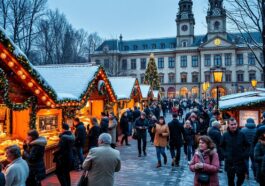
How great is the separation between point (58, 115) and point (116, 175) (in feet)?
12.5

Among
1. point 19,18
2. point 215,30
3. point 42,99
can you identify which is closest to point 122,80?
point 19,18

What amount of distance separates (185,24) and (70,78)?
2279 inches

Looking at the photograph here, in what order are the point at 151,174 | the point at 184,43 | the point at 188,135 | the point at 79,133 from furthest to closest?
the point at 184,43 < the point at 188,135 < the point at 79,133 < the point at 151,174

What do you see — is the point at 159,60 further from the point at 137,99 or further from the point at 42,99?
the point at 42,99

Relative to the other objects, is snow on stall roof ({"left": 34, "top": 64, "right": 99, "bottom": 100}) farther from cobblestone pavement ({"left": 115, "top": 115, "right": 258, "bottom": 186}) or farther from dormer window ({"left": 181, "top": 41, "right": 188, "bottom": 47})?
dormer window ({"left": 181, "top": 41, "right": 188, "bottom": 47})

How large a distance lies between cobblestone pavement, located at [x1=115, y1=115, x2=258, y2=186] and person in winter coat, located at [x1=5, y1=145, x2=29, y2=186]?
14.1ft

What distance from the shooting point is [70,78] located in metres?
15.2

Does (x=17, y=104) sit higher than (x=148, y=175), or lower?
higher

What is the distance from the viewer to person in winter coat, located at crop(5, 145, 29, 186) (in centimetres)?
465

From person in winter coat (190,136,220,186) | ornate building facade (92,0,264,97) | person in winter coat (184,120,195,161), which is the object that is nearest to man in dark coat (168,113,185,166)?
person in winter coat (184,120,195,161)

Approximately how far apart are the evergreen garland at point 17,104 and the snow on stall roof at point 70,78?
232 cm

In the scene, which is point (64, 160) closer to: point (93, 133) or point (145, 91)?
point (93, 133)

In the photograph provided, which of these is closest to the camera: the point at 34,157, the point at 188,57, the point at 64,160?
the point at 34,157

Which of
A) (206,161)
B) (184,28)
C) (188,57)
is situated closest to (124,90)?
(206,161)
